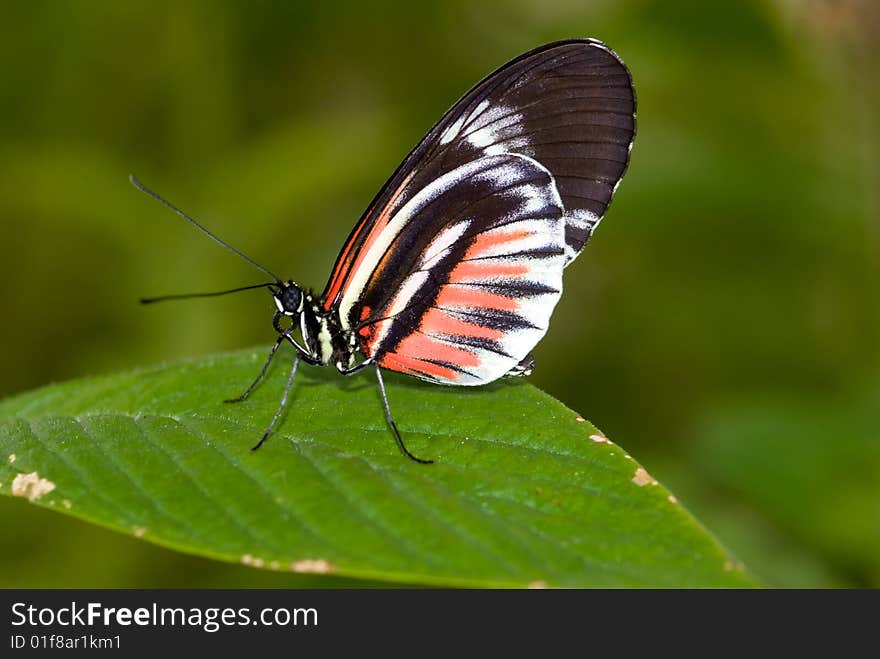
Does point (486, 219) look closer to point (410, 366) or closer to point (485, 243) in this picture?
point (485, 243)

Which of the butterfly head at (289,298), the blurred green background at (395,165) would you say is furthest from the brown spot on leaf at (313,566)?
the blurred green background at (395,165)

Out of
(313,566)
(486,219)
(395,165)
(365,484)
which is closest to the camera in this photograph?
(313,566)

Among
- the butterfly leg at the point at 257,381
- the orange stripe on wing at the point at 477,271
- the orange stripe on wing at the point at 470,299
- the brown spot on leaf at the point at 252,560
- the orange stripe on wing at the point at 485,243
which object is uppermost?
the orange stripe on wing at the point at 485,243

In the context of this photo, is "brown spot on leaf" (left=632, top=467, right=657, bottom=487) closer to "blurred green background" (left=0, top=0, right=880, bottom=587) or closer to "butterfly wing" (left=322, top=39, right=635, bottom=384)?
"butterfly wing" (left=322, top=39, right=635, bottom=384)

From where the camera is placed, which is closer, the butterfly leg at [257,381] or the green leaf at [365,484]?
the green leaf at [365,484]

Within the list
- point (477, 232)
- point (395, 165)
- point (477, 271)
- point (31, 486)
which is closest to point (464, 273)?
point (477, 271)

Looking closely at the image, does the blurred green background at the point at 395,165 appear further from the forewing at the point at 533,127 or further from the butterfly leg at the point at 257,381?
the forewing at the point at 533,127
